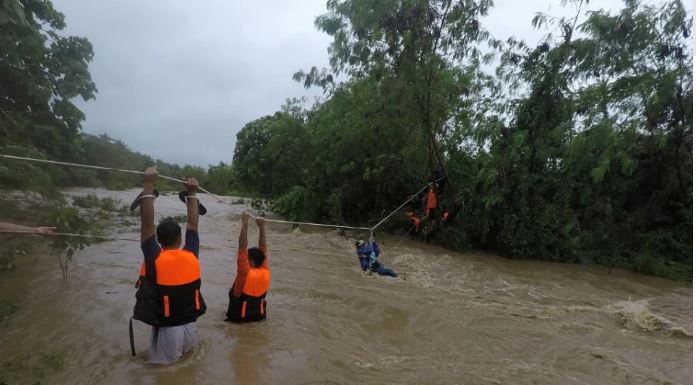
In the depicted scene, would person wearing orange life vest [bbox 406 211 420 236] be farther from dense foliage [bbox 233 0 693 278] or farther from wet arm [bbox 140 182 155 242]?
wet arm [bbox 140 182 155 242]

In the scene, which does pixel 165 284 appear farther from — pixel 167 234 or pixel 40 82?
pixel 40 82

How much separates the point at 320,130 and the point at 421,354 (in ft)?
37.8

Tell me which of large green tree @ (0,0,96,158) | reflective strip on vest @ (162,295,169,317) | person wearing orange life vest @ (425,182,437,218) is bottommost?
reflective strip on vest @ (162,295,169,317)

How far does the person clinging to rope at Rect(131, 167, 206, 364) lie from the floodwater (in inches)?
10.7

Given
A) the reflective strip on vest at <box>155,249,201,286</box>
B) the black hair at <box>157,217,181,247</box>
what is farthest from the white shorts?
the black hair at <box>157,217,181,247</box>

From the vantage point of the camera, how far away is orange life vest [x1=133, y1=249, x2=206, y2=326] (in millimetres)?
3594

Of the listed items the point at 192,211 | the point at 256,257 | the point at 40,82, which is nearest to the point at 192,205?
the point at 192,211

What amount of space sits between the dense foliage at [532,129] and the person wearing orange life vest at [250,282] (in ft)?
27.6

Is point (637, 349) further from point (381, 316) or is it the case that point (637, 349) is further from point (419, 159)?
point (419, 159)

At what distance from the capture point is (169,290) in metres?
3.65

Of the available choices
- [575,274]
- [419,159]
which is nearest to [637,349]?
[575,274]

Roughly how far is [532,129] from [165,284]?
10.9 metres

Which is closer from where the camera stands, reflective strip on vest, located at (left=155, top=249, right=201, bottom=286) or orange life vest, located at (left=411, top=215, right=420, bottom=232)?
reflective strip on vest, located at (left=155, top=249, right=201, bottom=286)

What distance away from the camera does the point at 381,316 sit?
19.4ft
